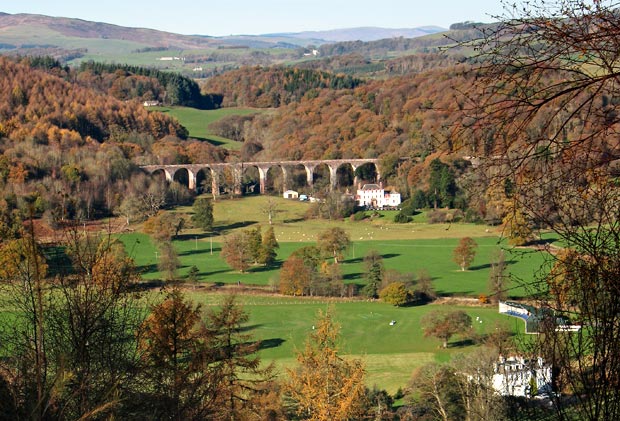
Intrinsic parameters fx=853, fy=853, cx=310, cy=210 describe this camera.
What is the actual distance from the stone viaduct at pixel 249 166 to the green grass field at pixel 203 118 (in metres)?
13.0

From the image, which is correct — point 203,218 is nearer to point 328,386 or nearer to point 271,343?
point 271,343

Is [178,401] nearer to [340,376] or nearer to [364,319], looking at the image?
[340,376]

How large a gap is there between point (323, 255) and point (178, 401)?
2930cm

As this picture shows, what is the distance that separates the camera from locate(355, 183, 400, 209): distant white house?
56.6m

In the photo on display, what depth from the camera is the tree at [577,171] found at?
3969mm

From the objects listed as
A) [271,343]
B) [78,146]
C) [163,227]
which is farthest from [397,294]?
[78,146]

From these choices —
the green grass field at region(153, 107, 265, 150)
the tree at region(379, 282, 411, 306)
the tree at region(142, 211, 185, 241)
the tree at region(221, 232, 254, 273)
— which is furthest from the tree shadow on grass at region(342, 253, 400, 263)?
the green grass field at region(153, 107, 265, 150)

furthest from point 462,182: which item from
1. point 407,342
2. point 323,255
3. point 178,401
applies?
point 323,255

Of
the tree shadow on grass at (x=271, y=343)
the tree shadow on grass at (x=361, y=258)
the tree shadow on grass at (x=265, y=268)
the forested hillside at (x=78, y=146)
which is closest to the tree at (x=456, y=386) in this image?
the tree shadow on grass at (x=271, y=343)

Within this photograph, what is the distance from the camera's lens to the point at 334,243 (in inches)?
1483

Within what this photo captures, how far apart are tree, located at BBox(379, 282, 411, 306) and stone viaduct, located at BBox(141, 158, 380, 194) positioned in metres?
32.5

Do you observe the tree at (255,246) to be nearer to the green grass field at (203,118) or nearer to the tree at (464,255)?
the tree at (464,255)

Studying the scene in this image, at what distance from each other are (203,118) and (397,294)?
65.8m

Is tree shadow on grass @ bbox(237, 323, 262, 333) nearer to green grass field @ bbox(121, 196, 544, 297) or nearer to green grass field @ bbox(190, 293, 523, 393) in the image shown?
green grass field @ bbox(190, 293, 523, 393)
